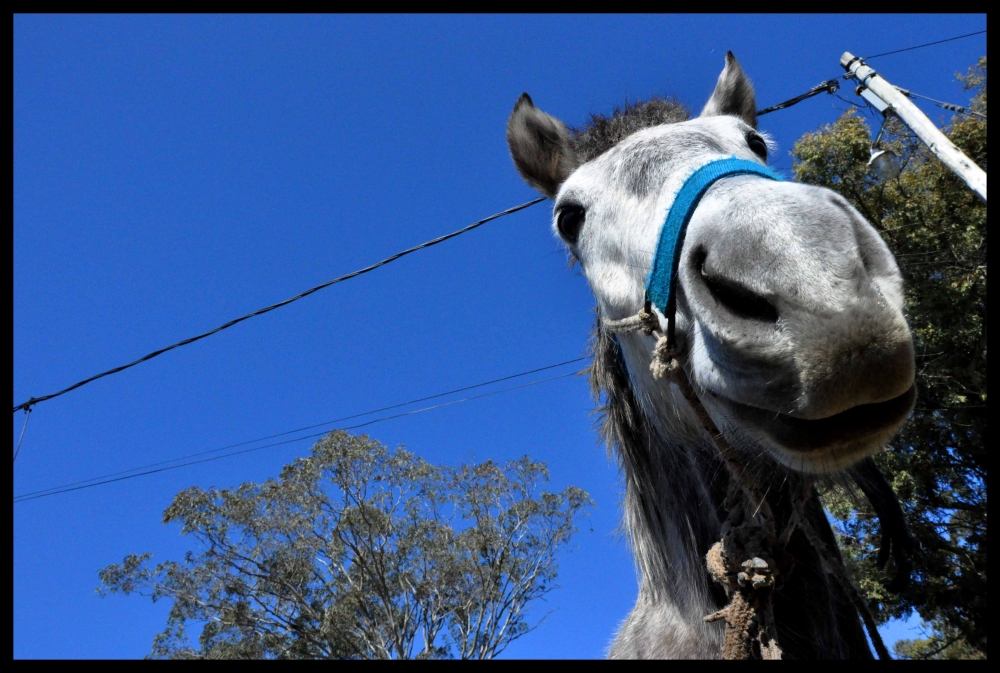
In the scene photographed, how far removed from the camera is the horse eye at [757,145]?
251 cm

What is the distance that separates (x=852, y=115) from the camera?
→ 408 inches

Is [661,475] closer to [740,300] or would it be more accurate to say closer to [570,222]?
[740,300]

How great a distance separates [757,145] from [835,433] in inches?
62.6

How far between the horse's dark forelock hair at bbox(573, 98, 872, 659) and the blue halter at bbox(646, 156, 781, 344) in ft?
1.89

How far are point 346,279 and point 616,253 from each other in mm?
4942

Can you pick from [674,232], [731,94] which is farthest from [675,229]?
[731,94]

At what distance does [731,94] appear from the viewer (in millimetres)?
3035

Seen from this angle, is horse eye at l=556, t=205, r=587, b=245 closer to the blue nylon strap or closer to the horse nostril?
the blue nylon strap

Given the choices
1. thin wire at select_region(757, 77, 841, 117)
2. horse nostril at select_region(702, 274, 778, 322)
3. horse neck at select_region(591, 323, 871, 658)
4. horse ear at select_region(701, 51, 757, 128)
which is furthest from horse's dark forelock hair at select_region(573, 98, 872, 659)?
thin wire at select_region(757, 77, 841, 117)

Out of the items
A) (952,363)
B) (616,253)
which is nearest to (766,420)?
(616,253)

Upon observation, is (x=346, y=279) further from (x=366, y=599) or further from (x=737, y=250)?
(x=366, y=599)

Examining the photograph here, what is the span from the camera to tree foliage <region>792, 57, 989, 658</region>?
26.4 ft

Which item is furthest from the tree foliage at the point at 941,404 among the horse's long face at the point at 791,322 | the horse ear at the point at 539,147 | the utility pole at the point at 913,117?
the horse's long face at the point at 791,322

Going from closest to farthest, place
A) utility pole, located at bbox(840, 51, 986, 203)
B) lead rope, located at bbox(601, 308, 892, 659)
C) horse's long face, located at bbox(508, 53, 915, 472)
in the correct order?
horse's long face, located at bbox(508, 53, 915, 472), lead rope, located at bbox(601, 308, 892, 659), utility pole, located at bbox(840, 51, 986, 203)
